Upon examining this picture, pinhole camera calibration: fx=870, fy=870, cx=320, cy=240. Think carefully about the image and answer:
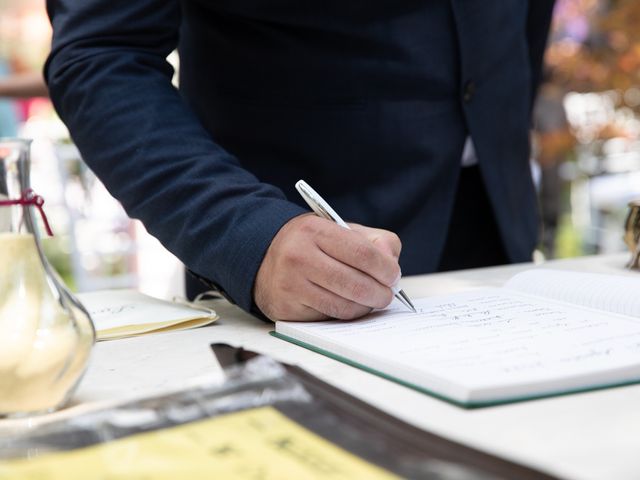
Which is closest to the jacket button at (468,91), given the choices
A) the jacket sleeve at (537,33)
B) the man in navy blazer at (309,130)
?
the man in navy blazer at (309,130)

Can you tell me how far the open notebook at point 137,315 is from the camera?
83 cm

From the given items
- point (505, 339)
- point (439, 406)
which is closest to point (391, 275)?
point (505, 339)

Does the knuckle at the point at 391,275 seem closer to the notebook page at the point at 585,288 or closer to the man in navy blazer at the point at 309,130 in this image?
the man in navy blazer at the point at 309,130

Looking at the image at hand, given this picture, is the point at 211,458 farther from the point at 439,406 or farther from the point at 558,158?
the point at 558,158

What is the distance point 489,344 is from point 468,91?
26.0 inches

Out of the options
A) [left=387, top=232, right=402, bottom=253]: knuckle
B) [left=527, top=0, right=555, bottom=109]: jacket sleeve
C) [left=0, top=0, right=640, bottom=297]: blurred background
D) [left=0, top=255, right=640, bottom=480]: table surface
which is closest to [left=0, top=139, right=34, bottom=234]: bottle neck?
[left=0, top=255, right=640, bottom=480]: table surface

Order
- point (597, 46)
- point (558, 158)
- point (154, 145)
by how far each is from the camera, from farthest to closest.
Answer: point (558, 158), point (597, 46), point (154, 145)

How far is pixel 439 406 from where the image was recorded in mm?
561

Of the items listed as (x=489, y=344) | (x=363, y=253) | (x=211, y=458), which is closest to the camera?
(x=211, y=458)

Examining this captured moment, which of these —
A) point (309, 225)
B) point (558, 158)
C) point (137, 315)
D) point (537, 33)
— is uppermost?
point (537, 33)

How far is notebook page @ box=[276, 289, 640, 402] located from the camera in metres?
0.58

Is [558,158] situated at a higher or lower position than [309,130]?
lower

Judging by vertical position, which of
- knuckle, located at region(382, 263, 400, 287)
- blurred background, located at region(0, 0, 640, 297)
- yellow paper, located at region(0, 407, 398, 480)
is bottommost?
blurred background, located at region(0, 0, 640, 297)

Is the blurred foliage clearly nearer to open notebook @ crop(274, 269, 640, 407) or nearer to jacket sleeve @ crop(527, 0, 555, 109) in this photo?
jacket sleeve @ crop(527, 0, 555, 109)
